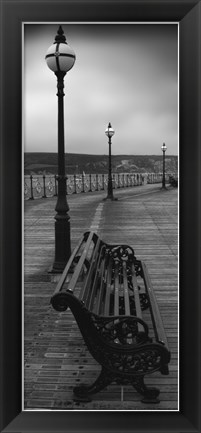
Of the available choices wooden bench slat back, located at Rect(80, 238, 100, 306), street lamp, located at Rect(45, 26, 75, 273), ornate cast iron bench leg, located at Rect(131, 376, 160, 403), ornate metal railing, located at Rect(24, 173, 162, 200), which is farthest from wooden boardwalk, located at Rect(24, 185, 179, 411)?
ornate metal railing, located at Rect(24, 173, 162, 200)

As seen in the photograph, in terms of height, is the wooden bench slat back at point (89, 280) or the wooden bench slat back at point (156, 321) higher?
the wooden bench slat back at point (89, 280)

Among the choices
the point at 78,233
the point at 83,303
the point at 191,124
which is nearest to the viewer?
the point at 191,124

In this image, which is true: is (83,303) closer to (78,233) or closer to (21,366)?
(21,366)

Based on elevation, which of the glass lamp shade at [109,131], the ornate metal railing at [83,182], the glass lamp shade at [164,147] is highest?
the glass lamp shade at [164,147]

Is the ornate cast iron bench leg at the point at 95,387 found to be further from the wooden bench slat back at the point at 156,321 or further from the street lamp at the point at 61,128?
the street lamp at the point at 61,128

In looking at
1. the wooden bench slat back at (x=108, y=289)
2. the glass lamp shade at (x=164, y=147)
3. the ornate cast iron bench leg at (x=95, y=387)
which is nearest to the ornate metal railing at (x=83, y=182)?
the glass lamp shade at (x=164, y=147)

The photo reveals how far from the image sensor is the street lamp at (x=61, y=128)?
6.47m

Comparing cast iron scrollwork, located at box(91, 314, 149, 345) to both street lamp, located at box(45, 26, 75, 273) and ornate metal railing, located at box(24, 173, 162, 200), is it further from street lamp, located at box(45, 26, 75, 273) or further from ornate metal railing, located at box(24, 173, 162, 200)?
ornate metal railing, located at box(24, 173, 162, 200)

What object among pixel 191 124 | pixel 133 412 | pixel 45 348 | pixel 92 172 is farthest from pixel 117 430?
pixel 92 172

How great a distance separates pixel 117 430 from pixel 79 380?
0.89m

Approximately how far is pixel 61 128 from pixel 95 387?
12.5 feet

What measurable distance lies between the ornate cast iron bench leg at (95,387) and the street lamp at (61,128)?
3.11 meters

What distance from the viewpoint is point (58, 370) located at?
414cm

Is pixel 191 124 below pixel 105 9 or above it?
below
